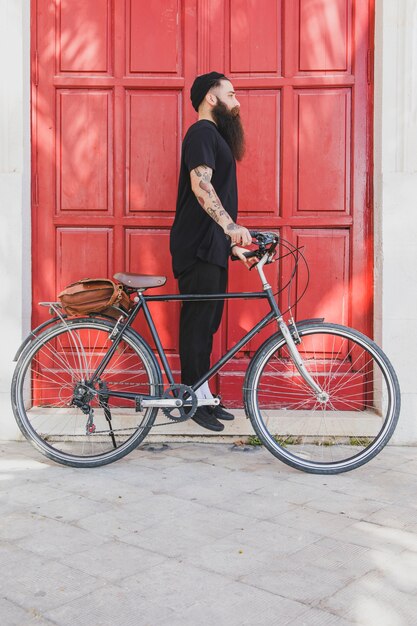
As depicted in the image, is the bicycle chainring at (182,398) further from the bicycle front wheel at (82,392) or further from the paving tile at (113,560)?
the paving tile at (113,560)

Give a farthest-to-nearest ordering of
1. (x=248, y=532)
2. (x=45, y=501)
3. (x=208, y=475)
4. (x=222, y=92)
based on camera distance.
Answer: (x=222, y=92)
(x=208, y=475)
(x=45, y=501)
(x=248, y=532)

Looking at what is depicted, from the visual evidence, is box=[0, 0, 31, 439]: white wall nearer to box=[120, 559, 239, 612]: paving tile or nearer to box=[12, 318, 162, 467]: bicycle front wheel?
box=[12, 318, 162, 467]: bicycle front wheel

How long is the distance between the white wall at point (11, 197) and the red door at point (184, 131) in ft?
0.51

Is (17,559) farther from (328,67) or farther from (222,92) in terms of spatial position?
(328,67)

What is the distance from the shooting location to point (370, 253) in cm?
463

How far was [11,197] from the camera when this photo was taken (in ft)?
15.0

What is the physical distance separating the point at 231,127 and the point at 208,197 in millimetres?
551

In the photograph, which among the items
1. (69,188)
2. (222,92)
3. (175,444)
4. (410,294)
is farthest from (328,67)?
(175,444)

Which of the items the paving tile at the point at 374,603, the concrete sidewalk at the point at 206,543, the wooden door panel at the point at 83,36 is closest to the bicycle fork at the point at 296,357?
the concrete sidewalk at the point at 206,543

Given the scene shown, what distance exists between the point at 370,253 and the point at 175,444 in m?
1.72

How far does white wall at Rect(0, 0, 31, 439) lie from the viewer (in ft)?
15.0

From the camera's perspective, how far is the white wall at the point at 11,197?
458 cm

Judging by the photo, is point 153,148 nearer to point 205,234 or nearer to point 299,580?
point 205,234

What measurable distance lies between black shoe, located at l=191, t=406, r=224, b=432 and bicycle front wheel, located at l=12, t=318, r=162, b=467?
1.01 ft
